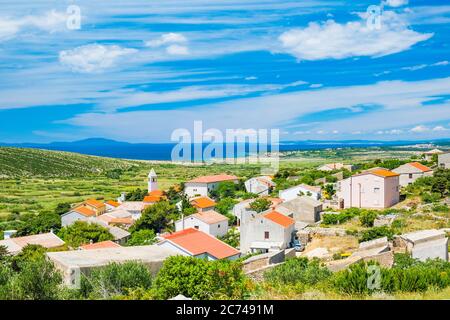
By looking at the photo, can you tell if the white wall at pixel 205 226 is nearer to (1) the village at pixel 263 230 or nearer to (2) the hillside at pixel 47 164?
(1) the village at pixel 263 230

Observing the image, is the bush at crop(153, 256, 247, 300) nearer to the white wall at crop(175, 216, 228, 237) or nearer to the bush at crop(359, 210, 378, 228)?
the bush at crop(359, 210, 378, 228)

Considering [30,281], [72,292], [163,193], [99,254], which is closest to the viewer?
[30,281]

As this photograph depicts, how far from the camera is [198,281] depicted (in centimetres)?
1152

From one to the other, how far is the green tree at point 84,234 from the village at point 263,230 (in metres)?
0.17

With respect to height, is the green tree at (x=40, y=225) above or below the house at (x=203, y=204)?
below

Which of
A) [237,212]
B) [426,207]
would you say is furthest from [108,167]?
[426,207]

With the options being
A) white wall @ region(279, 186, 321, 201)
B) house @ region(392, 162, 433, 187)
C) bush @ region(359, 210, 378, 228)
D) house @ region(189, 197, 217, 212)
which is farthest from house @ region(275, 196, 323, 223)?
house @ region(392, 162, 433, 187)

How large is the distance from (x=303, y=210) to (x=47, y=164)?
73.2 metres

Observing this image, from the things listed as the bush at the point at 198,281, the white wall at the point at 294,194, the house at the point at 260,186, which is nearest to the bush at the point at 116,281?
the bush at the point at 198,281

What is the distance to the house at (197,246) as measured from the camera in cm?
2356
